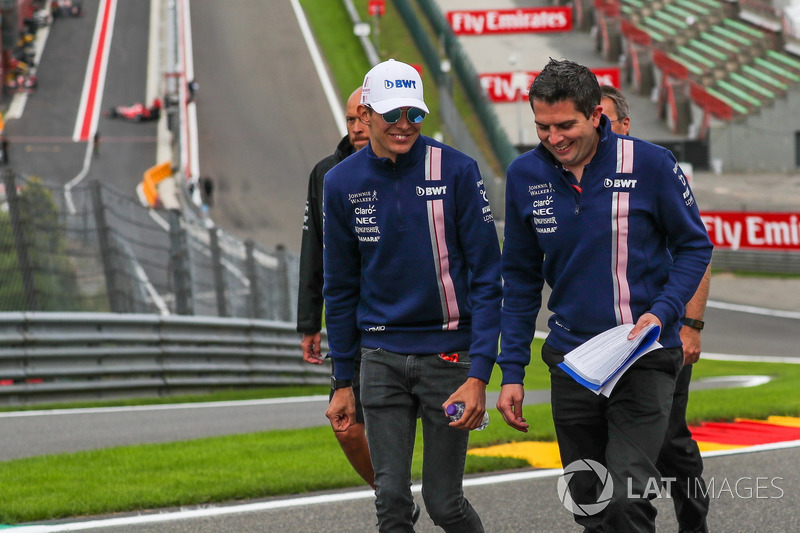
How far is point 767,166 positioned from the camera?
5712 centimetres

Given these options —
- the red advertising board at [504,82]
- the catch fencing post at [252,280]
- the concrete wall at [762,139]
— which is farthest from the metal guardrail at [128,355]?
the red advertising board at [504,82]

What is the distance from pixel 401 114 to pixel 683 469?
2279 millimetres

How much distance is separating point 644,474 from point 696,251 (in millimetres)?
904

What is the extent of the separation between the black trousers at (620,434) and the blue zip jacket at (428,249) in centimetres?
39

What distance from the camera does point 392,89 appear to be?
4703 mm

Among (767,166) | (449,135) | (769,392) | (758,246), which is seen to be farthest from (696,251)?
(767,166)

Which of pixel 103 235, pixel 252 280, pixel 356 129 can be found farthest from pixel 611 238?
pixel 252 280

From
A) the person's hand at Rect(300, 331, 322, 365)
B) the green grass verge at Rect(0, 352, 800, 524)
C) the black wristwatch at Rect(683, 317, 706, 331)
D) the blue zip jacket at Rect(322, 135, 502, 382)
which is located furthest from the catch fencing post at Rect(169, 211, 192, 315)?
the black wristwatch at Rect(683, 317, 706, 331)

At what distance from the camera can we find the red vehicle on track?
5072 centimetres

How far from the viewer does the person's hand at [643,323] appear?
448 cm

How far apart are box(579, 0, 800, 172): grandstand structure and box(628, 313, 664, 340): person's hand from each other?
52784mm

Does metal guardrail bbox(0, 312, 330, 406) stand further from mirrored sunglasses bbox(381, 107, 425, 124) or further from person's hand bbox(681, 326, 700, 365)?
person's hand bbox(681, 326, 700, 365)

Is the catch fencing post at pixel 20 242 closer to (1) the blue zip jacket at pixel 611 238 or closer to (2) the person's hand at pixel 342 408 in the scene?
(2) the person's hand at pixel 342 408

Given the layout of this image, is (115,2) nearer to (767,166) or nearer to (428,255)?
(767,166)
